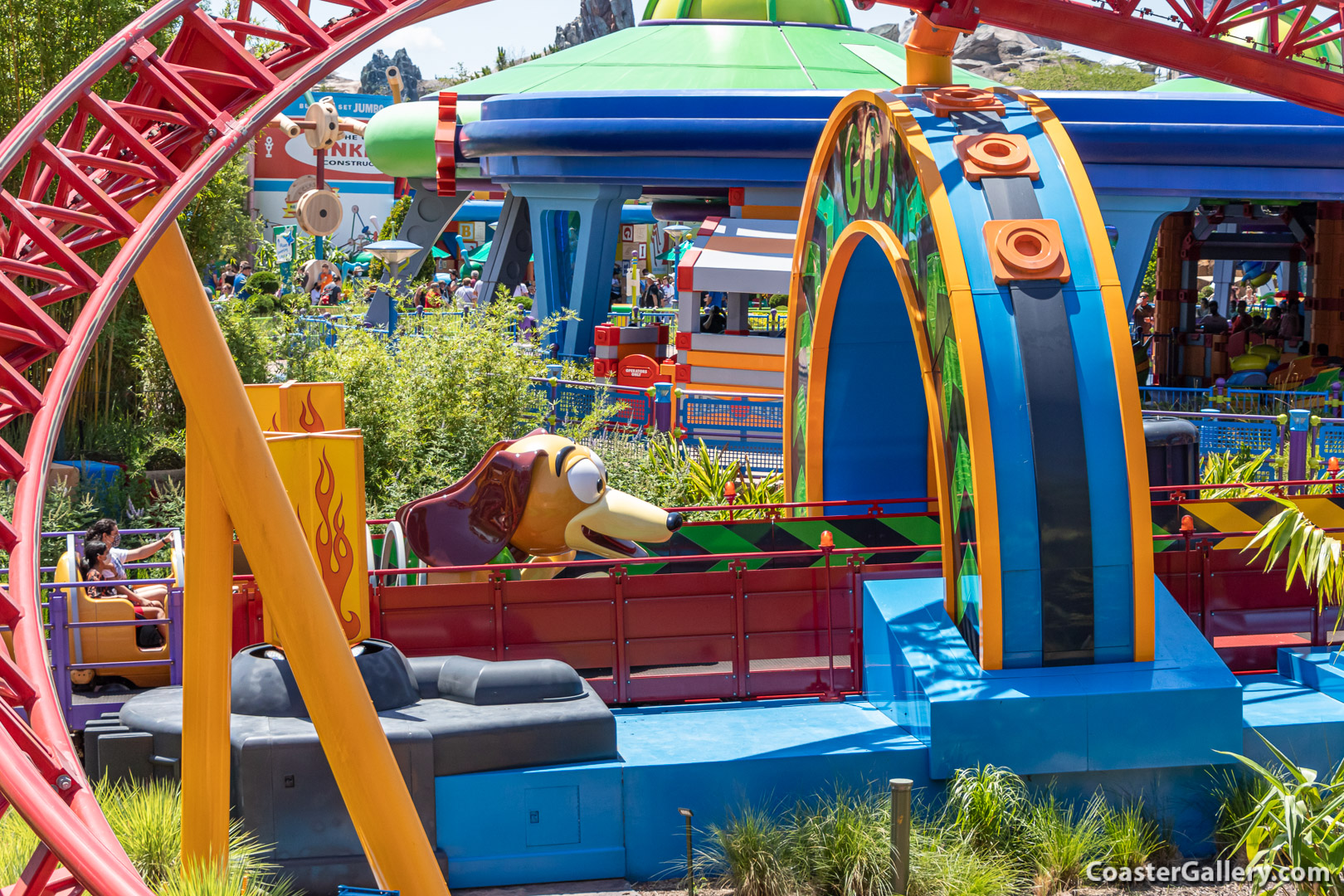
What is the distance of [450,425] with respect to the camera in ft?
47.3

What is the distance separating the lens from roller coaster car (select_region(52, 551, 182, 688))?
8.31 metres

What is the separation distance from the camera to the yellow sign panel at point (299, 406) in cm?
977

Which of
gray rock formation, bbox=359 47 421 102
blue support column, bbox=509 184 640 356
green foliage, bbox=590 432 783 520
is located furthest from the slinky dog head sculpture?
gray rock formation, bbox=359 47 421 102

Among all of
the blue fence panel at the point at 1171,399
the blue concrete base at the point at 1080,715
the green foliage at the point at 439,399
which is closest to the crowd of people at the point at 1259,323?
the blue fence panel at the point at 1171,399

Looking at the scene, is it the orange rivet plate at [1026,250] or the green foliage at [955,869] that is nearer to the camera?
the green foliage at [955,869]

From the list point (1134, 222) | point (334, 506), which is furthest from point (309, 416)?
point (1134, 222)

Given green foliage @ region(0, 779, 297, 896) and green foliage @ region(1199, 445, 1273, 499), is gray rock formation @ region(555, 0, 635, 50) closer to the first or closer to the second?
green foliage @ region(1199, 445, 1273, 499)

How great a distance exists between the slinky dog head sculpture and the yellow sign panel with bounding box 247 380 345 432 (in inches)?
47.7

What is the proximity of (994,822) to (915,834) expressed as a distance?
473 millimetres

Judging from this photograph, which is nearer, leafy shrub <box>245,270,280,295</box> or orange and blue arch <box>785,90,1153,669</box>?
orange and blue arch <box>785,90,1153,669</box>

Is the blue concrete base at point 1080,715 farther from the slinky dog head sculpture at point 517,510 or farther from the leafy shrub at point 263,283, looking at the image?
the leafy shrub at point 263,283

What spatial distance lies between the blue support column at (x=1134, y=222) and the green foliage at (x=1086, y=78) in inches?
2291

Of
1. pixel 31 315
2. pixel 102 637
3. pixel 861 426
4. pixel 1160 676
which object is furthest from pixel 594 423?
pixel 31 315

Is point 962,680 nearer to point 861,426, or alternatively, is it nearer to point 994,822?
point 994,822
